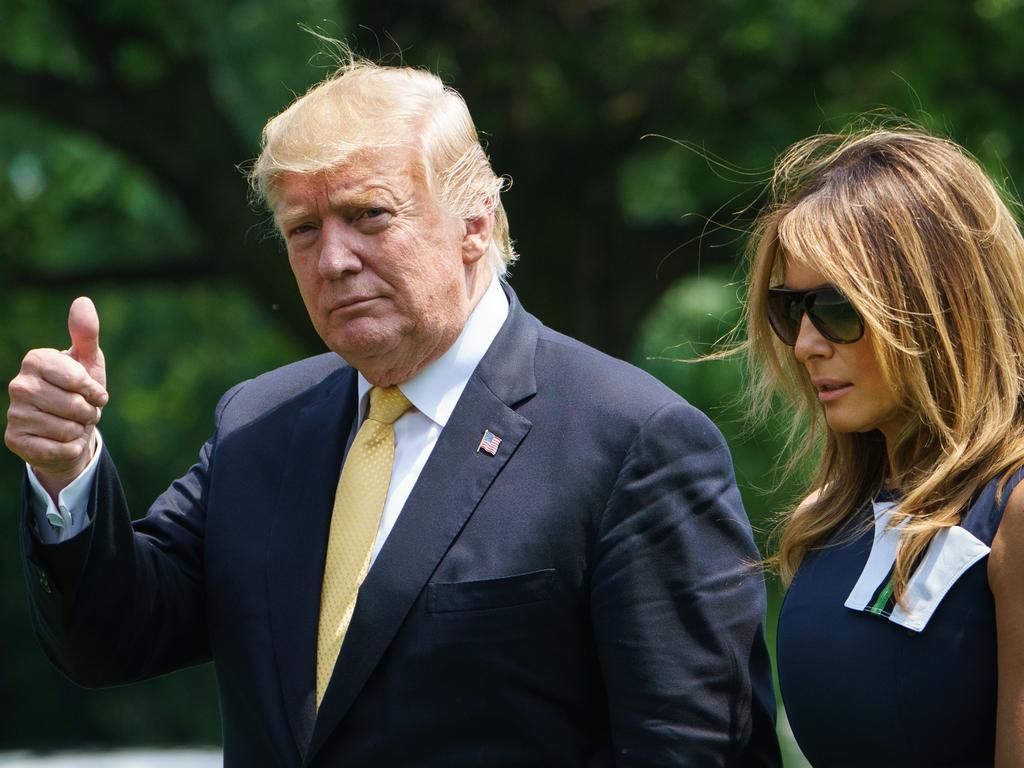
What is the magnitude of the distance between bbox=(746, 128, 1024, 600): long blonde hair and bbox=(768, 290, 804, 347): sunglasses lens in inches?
3.0

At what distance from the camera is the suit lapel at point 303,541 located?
287 centimetres

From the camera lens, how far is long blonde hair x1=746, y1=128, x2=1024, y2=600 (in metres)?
2.46

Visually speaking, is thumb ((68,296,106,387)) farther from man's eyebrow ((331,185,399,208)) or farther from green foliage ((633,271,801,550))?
green foliage ((633,271,801,550))

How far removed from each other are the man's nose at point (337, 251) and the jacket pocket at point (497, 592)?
2.12ft

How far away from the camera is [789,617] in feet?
8.66

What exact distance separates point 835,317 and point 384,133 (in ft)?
3.16

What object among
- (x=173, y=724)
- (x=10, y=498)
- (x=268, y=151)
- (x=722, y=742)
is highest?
(x=268, y=151)

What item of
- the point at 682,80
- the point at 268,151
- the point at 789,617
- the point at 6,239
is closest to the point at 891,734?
the point at 789,617

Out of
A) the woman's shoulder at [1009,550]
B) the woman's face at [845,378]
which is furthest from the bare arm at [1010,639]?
the woman's face at [845,378]

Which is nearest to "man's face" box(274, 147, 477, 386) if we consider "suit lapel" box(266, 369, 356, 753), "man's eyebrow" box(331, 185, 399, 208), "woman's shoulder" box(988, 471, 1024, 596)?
"man's eyebrow" box(331, 185, 399, 208)

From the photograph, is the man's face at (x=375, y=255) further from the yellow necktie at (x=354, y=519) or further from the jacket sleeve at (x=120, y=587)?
the jacket sleeve at (x=120, y=587)

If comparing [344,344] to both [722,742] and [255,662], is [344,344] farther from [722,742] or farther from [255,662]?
[722,742]

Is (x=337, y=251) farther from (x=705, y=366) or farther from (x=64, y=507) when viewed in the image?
(x=705, y=366)

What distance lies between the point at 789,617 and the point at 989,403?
0.50 meters
